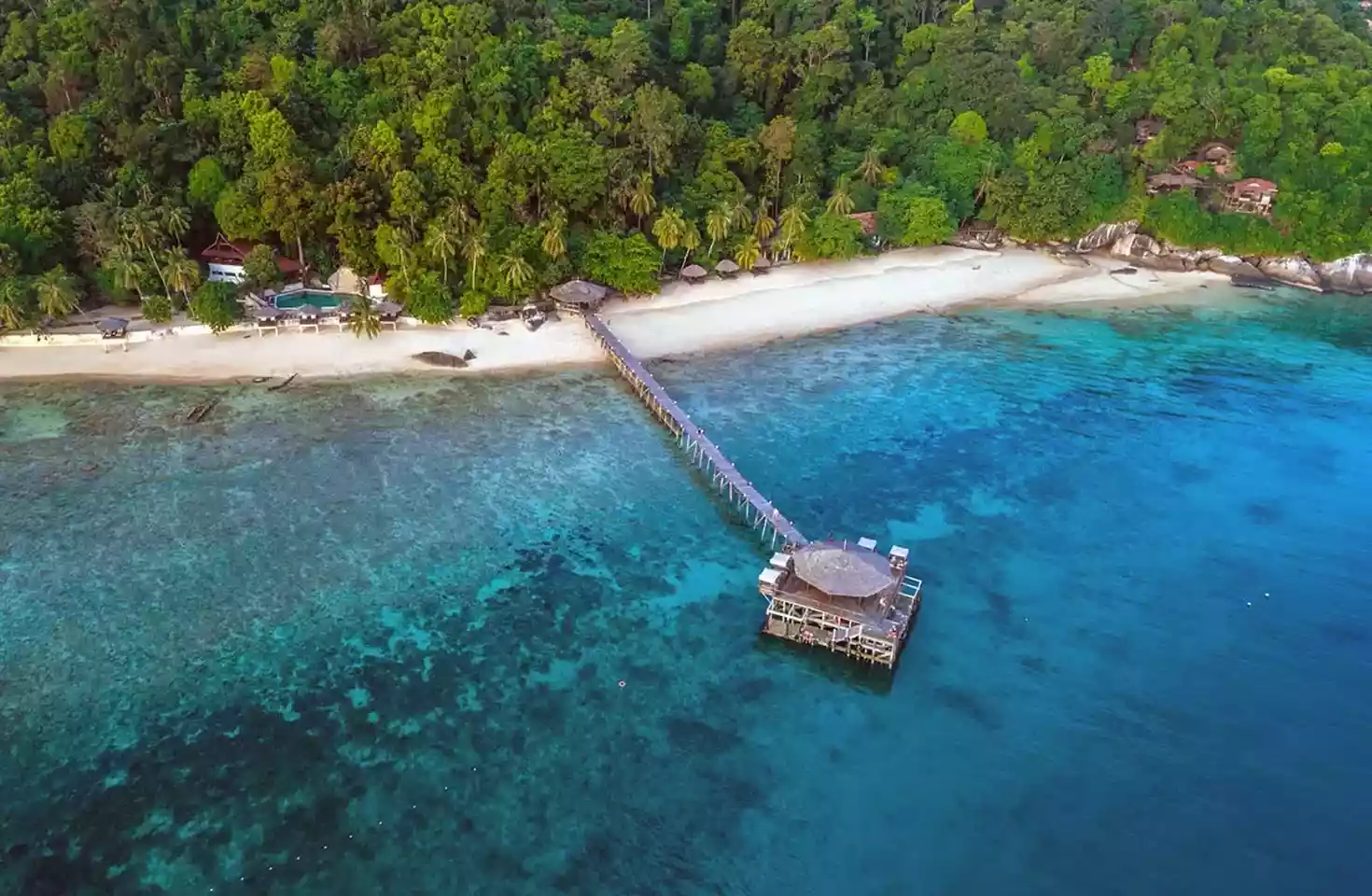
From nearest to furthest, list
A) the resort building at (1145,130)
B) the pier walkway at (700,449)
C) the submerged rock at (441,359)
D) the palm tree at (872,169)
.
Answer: the pier walkway at (700,449) → the submerged rock at (441,359) → the palm tree at (872,169) → the resort building at (1145,130)

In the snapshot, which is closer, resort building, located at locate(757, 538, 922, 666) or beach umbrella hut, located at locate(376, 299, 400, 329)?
resort building, located at locate(757, 538, 922, 666)

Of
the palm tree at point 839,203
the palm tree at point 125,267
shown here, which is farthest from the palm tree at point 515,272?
the palm tree at point 839,203

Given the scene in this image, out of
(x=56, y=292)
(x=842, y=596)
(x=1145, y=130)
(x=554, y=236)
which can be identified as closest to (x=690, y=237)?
(x=554, y=236)

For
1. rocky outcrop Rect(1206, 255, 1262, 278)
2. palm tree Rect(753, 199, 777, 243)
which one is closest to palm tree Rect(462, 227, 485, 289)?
palm tree Rect(753, 199, 777, 243)

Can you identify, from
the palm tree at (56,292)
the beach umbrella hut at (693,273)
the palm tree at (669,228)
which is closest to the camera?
the palm tree at (56,292)

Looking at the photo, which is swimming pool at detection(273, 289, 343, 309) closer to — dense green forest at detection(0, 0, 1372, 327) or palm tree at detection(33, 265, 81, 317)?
dense green forest at detection(0, 0, 1372, 327)

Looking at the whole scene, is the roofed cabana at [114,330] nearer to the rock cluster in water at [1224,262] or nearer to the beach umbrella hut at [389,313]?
the beach umbrella hut at [389,313]
